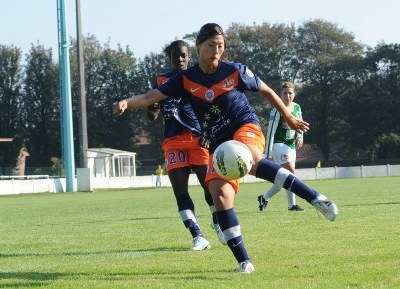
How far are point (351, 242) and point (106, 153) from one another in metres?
53.8

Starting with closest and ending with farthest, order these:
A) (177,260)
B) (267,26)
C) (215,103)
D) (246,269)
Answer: (246,269) < (215,103) < (177,260) < (267,26)

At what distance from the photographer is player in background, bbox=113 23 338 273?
22.2 ft

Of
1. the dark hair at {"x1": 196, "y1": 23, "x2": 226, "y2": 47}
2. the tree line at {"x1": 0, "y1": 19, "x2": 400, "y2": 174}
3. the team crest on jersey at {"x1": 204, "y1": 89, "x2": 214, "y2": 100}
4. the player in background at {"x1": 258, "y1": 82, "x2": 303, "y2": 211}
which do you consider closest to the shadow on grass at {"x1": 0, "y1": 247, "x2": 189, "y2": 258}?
the team crest on jersey at {"x1": 204, "y1": 89, "x2": 214, "y2": 100}

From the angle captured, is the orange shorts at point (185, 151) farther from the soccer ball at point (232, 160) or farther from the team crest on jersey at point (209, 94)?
the soccer ball at point (232, 160)

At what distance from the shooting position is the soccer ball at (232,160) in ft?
21.4

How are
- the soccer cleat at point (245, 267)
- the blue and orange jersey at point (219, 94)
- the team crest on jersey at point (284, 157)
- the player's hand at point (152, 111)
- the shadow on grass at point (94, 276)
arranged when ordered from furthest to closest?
1. the team crest on jersey at point (284, 157)
2. the player's hand at point (152, 111)
3. the blue and orange jersey at point (219, 94)
4. the soccer cleat at point (245, 267)
5. the shadow on grass at point (94, 276)

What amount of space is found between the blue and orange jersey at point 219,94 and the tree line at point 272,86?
69705 millimetres

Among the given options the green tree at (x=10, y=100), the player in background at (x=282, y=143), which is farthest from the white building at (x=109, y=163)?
the player in background at (x=282, y=143)

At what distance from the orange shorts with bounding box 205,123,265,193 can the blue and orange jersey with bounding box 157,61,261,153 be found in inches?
2.3

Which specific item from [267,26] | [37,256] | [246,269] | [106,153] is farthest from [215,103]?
[267,26]

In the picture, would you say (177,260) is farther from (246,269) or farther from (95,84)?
(95,84)

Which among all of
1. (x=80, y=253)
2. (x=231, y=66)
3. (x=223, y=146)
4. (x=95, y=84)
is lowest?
(x=80, y=253)

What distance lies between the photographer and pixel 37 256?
8.41 metres

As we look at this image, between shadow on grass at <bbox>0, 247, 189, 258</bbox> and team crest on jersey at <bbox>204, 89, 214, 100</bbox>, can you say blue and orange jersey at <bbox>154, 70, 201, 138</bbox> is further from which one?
team crest on jersey at <bbox>204, 89, 214, 100</bbox>
